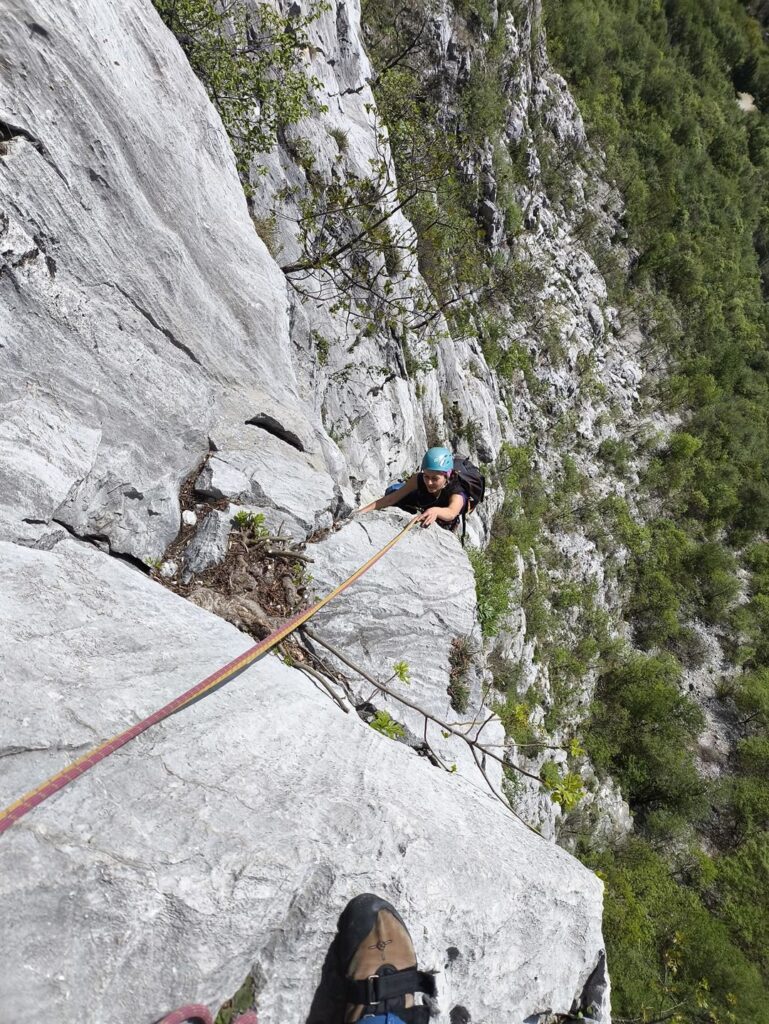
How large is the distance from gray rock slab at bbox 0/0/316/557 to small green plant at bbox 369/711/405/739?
2.16m

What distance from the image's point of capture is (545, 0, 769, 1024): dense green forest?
1712 centimetres

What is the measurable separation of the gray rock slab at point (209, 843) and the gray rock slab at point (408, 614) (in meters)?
1.14

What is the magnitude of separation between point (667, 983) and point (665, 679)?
9.37 m

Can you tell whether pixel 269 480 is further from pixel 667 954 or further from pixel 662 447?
pixel 662 447

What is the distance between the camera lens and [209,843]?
7.59 feet

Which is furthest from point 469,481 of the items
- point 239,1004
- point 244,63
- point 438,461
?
point 244,63

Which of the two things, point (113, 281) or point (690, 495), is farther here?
point (690, 495)

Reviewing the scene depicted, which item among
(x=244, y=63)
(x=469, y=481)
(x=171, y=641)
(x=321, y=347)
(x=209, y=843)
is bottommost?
(x=209, y=843)

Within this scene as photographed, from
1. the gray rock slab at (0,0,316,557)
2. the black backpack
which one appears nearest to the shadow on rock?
the gray rock slab at (0,0,316,557)

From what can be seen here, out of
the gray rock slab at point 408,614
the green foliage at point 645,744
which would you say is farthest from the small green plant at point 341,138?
the green foliage at point 645,744

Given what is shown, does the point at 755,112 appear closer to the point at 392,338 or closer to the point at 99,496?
the point at 392,338

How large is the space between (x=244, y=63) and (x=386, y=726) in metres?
7.63

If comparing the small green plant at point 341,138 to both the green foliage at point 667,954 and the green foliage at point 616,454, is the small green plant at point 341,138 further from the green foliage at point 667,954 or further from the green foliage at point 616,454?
the green foliage at point 667,954

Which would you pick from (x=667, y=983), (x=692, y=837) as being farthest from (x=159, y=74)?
(x=692, y=837)
